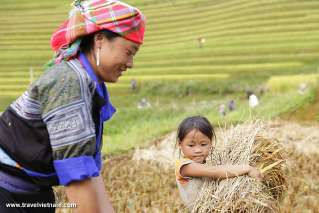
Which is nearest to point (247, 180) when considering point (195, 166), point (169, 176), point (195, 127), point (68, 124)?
point (195, 166)

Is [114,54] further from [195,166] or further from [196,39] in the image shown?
[196,39]

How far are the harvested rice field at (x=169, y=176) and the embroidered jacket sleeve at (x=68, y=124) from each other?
1103mm

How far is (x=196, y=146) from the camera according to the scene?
2654 mm

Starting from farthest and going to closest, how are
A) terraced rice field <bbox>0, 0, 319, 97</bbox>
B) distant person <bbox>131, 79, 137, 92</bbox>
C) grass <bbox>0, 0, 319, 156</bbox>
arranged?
terraced rice field <bbox>0, 0, 319, 97</bbox> < distant person <bbox>131, 79, 137, 92</bbox> < grass <bbox>0, 0, 319, 156</bbox>

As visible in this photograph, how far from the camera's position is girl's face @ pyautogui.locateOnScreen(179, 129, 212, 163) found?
2631mm

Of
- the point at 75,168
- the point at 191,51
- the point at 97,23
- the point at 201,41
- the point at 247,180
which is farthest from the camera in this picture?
the point at 201,41

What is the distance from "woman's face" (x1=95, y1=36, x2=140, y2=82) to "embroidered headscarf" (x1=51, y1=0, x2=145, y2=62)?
0.08 ft

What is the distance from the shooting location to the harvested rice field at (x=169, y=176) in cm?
382

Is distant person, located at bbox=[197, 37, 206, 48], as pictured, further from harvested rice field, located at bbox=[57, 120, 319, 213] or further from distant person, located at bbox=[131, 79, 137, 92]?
harvested rice field, located at bbox=[57, 120, 319, 213]

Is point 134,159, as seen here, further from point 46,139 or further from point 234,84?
point 234,84

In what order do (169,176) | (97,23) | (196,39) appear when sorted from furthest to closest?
(196,39)
(169,176)
(97,23)

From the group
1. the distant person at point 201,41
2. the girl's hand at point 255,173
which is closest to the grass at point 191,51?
the distant person at point 201,41

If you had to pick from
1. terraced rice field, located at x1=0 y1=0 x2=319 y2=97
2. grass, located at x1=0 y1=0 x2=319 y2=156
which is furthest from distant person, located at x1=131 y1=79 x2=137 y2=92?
terraced rice field, located at x1=0 y1=0 x2=319 y2=97

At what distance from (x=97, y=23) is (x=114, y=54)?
106 millimetres
